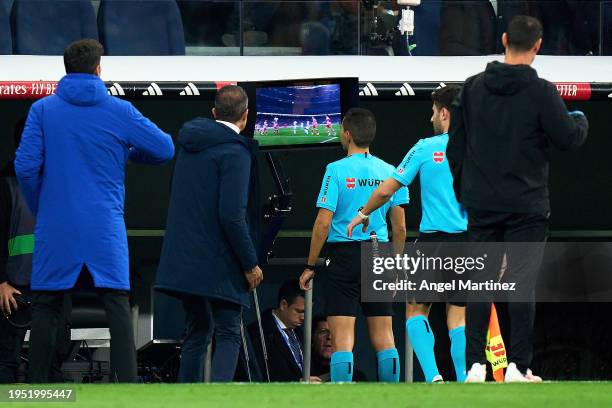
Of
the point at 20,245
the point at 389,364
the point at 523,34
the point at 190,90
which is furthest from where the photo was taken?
the point at 190,90

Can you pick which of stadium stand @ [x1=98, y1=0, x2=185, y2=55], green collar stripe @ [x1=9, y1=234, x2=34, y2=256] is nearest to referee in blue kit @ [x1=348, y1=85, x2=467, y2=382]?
green collar stripe @ [x1=9, y1=234, x2=34, y2=256]

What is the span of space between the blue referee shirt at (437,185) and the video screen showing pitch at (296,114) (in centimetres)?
101

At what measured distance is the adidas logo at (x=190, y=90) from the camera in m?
8.13

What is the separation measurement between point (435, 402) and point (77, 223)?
1.73 m

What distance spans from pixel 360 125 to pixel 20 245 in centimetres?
189

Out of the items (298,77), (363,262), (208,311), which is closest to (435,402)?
(208,311)

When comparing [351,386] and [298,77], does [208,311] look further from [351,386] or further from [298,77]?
[298,77]

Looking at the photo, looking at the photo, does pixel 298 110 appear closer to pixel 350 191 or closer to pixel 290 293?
pixel 350 191

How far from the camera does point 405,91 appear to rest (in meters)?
8.25

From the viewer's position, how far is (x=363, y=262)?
7.26 meters

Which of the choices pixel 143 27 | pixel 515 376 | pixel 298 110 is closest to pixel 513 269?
pixel 515 376

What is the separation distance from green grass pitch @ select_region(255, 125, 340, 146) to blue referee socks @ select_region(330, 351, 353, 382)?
4.37 ft

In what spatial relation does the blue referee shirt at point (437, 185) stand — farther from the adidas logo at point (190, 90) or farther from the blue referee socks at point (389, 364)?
the adidas logo at point (190, 90)

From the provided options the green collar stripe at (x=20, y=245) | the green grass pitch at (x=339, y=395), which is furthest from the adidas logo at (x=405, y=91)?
the green grass pitch at (x=339, y=395)
